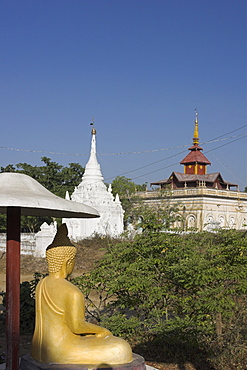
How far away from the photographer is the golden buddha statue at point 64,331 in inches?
177

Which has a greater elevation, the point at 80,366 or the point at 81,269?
the point at 80,366

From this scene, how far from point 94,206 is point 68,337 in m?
A: 23.8

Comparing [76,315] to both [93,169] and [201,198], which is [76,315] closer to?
[93,169]

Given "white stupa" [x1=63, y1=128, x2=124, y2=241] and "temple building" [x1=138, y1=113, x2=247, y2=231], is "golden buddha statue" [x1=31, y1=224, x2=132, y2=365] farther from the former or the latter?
"temple building" [x1=138, y1=113, x2=247, y2=231]

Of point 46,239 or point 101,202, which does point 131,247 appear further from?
point 101,202

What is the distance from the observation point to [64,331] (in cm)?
459

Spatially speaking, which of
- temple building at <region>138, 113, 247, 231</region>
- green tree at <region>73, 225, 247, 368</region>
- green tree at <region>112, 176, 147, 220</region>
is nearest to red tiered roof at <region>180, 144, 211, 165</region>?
temple building at <region>138, 113, 247, 231</region>

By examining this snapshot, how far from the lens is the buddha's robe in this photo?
4.50 m

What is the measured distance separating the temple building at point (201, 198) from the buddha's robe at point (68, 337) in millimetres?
27075

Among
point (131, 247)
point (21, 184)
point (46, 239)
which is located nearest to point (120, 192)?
point (46, 239)

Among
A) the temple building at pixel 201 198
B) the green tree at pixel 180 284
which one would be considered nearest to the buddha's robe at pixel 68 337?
the green tree at pixel 180 284

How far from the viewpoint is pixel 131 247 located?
330 inches

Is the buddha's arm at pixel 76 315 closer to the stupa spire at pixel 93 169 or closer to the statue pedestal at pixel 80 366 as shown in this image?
the statue pedestal at pixel 80 366

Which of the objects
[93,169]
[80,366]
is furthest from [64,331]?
[93,169]
